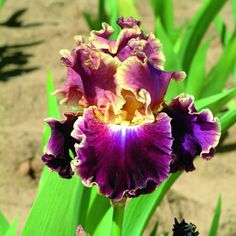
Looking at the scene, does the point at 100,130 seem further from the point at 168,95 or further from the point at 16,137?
the point at 16,137

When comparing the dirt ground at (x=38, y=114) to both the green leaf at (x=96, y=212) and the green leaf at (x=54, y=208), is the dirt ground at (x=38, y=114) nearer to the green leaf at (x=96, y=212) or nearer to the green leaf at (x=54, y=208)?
the green leaf at (x=96, y=212)

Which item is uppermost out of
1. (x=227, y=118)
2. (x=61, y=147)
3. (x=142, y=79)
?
(x=142, y=79)

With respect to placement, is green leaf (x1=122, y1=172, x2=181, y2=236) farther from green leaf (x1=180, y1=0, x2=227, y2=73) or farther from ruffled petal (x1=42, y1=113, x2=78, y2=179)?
green leaf (x1=180, y1=0, x2=227, y2=73)

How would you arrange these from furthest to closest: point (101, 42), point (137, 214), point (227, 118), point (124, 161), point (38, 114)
Result: point (38, 114), point (227, 118), point (137, 214), point (101, 42), point (124, 161)

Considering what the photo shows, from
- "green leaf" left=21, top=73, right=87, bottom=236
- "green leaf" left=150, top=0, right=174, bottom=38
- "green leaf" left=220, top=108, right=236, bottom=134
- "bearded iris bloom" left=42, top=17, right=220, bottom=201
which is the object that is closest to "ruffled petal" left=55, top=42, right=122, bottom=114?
"bearded iris bloom" left=42, top=17, right=220, bottom=201

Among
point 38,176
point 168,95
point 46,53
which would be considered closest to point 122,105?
point 168,95

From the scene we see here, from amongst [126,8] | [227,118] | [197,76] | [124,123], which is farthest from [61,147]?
[126,8]

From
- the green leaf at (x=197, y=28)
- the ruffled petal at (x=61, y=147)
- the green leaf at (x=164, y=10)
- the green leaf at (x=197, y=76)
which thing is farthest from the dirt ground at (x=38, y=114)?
the ruffled petal at (x=61, y=147)

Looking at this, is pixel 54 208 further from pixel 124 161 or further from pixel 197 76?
pixel 197 76
